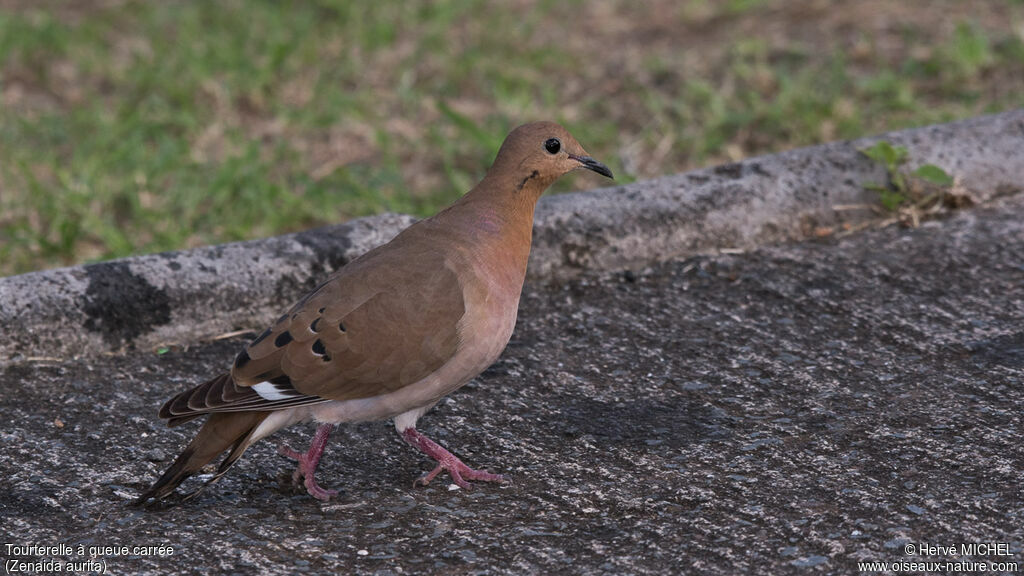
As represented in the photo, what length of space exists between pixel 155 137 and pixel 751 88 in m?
2.80

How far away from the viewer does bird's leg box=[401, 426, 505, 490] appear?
9.51 feet

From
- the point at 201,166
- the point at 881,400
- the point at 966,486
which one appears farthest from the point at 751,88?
the point at 966,486

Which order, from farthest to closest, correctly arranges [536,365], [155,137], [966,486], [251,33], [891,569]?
[251,33]
[155,137]
[536,365]
[966,486]
[891,569]

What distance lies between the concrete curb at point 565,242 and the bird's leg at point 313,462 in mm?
937

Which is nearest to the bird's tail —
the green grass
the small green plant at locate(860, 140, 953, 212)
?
the green grass

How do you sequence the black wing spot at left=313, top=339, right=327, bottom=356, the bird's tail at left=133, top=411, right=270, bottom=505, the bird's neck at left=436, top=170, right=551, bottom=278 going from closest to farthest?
the bird's tail at left=133, top=411, right=270, bottom=505, the black wing spot at left=313, top=339, right=327, bottom=356, the bird's neck at left=436, top=170, right=551, bottom=278

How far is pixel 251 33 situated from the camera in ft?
21.6

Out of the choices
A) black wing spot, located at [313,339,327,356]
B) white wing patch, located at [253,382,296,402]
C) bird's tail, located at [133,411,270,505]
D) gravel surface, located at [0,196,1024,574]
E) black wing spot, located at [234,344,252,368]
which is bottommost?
gravel surface, located at [0,196,1024,574]

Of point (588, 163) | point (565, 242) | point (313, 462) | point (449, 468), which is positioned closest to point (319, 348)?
point (313, 462)

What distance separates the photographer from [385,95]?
6.12 metres

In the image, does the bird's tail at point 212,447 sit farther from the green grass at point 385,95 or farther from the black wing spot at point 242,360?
the green grass at point 385,95

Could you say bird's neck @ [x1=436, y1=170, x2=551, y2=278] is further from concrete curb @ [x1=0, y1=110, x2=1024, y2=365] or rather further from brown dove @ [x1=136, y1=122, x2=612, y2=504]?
concrete curb @ [x1=0, y1=110, x2=1024, y2=365]

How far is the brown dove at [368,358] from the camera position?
9.24 ft

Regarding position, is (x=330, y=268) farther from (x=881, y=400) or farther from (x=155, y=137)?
(x=155, y=137)
